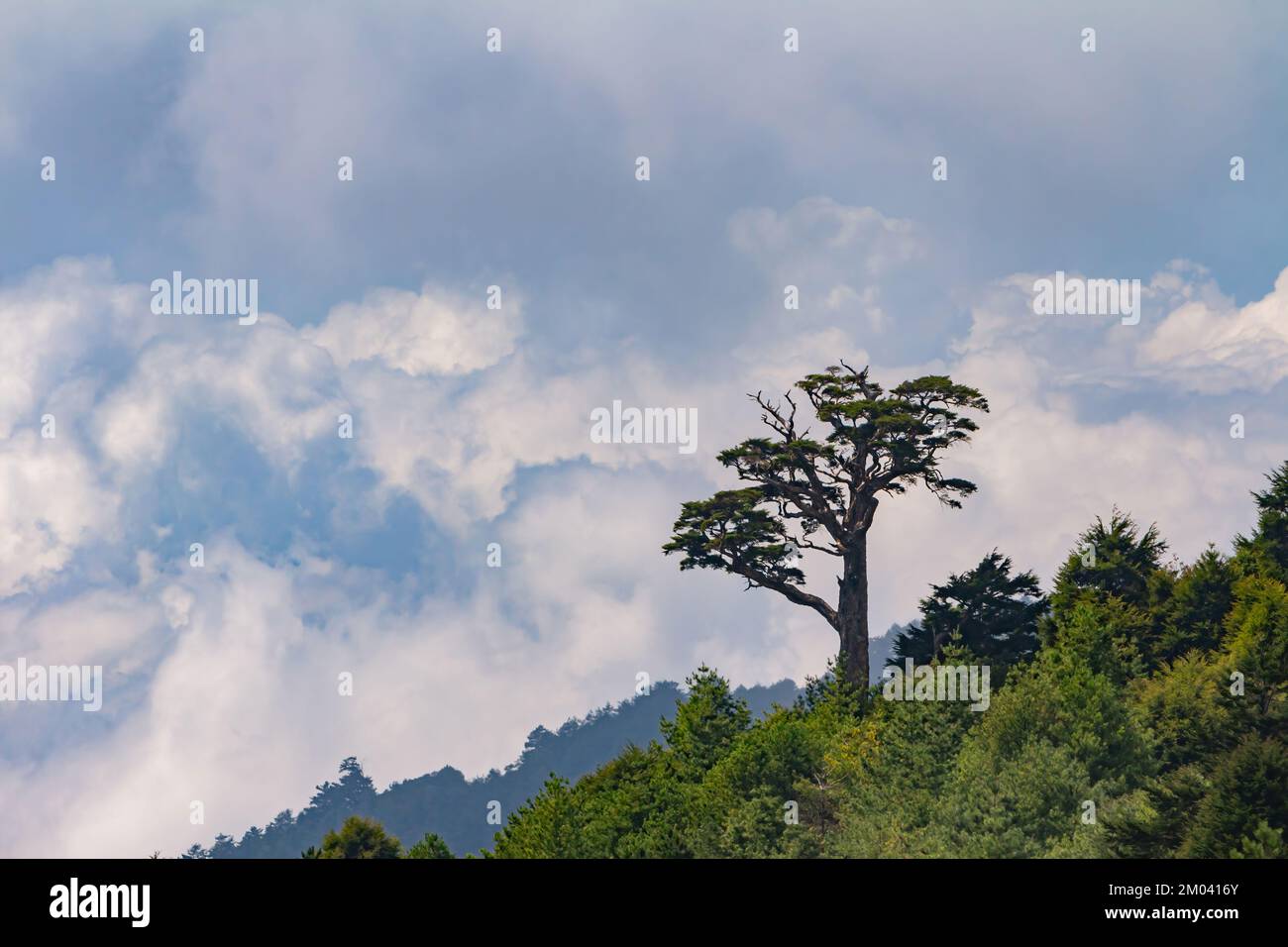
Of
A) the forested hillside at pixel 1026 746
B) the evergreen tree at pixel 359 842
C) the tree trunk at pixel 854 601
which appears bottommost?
the evergreen tree at pixel 359 842

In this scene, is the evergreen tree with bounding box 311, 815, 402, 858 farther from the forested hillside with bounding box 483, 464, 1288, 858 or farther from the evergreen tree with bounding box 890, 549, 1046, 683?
the evergreen tree with bounding box 890, 549, 1046, 683

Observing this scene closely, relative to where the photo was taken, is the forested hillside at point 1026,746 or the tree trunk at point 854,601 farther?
the tree trunk at point 854,601

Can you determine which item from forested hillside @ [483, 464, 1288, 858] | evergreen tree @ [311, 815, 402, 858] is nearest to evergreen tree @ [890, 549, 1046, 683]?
forested hillside @ [483, 464, 1288, 858]

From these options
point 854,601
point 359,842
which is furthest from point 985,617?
point 359,842

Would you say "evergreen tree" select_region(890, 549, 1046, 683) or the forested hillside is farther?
"evergreen tree" select_region(890, 549, 1046, 683)

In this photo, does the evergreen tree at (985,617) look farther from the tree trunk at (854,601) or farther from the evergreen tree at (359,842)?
the evergreen tree at (359,842)

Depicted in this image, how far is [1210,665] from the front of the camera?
190 ft

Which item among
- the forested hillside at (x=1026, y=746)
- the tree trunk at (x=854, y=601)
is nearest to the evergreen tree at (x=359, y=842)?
the forested hillside at (x=1026, y=746)

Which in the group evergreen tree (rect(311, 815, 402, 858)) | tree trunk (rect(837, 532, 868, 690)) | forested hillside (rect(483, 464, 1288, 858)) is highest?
tree trunk (rect(837, 532, 868, 690))

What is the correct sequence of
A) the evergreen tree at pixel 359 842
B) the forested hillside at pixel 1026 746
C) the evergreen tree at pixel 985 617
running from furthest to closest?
the evergreen tree at pixel 359 842 < the evergreen tree at pixel 985 617 < the forested hillside at pixel 1026 746

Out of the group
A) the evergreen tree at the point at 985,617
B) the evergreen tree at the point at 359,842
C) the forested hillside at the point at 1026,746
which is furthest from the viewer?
the evergreen tree at the point at 359,842

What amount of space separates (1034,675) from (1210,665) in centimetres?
662

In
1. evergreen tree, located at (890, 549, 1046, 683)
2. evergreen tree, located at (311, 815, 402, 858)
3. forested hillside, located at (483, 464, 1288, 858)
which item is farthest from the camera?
evergreen tree, located at (311, 815, 402, 858)
